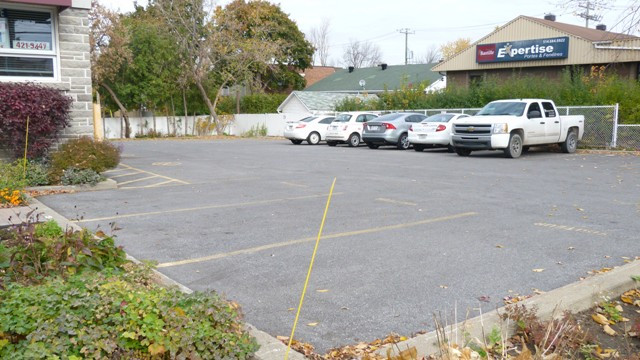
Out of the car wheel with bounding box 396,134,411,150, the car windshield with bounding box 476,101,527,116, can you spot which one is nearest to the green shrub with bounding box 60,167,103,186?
the car windshield with bounding box 476,101,527,116

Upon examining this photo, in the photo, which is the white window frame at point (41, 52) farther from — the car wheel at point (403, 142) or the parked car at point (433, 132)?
the car wheel at point (403, 142)

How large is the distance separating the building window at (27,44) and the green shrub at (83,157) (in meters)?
1.75

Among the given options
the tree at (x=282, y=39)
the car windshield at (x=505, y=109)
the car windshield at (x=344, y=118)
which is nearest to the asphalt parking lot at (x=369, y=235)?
the car windshield at (x=505, y=109)

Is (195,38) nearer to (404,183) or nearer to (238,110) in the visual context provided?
(238,110)

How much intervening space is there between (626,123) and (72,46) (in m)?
19.7

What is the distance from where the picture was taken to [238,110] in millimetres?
49531

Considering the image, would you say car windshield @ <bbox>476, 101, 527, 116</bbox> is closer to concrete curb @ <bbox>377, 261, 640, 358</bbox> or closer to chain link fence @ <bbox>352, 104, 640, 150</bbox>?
chain link fence @ <bbox>352, 104, 640, 150</bbox>

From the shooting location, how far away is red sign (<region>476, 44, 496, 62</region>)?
37500mm

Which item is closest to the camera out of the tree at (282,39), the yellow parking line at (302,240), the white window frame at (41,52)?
the yellow parking line at (302,240)

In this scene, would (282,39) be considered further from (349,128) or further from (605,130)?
(605,130)

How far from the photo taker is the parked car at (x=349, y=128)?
2750cm

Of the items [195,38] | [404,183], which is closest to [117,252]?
[404,183]

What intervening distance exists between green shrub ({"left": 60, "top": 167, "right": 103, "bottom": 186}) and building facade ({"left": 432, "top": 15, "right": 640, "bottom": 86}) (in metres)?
24.1

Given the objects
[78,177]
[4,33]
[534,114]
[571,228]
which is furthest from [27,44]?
[534,114]
